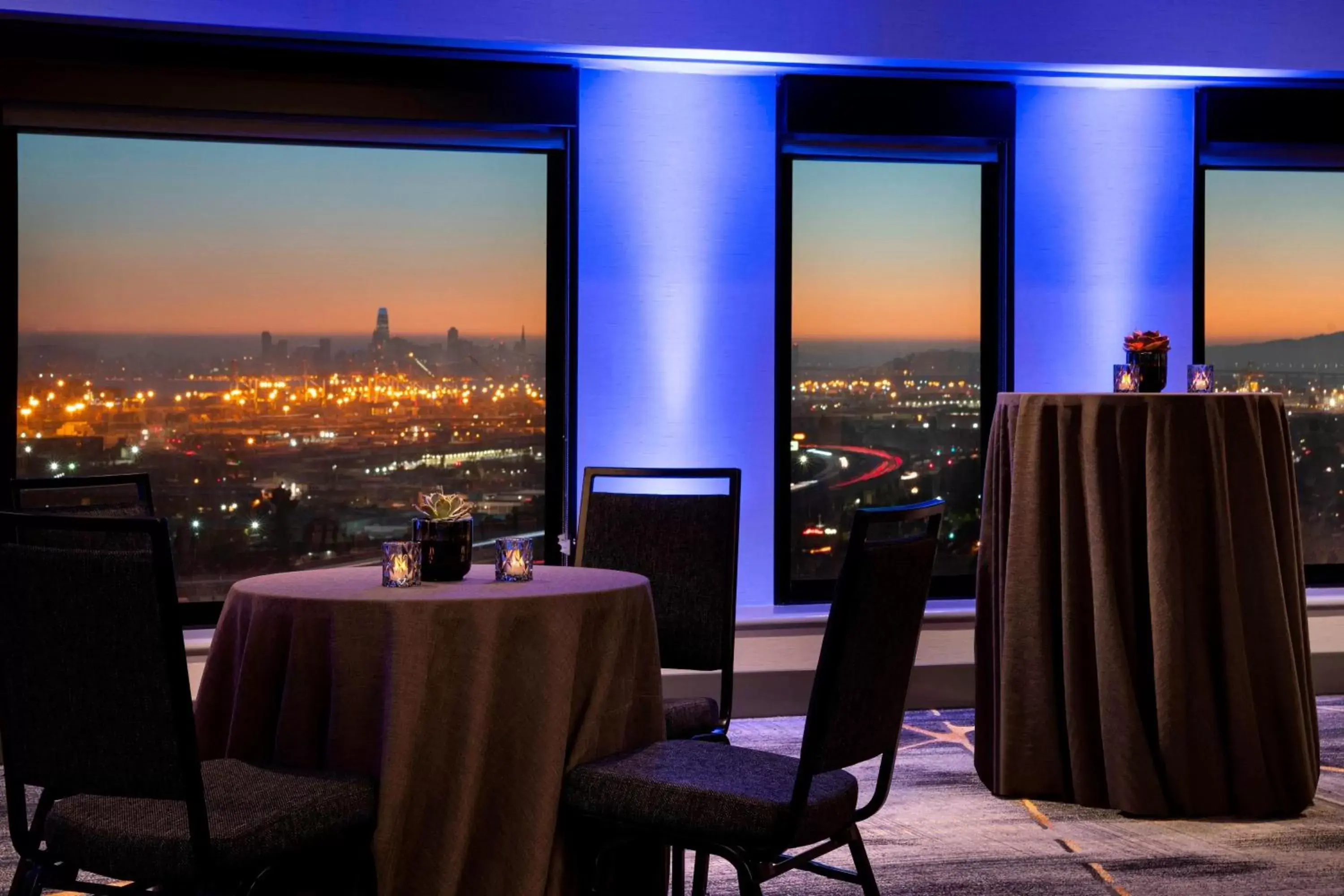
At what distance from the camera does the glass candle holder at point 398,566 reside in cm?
258

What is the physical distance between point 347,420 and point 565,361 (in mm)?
895

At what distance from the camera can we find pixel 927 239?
5.80 meters

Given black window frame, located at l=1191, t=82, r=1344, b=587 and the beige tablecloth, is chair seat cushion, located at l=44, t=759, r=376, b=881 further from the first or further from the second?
black window frame, located at l=1191, t=82, r=1344, b=587

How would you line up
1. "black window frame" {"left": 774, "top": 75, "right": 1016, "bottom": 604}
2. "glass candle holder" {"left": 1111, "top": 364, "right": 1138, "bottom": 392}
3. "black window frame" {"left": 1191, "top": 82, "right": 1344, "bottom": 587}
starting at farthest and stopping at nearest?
1. "black window frame" {"left": 1191, "top": 82, "right": 1344, "bottom": 587}
2. "black window frame" {"left": 774, "top": 75, "right": 1016, "bottom": 604}
3. "glass candle holder" {"left": 1111, "top": 364, "right": 1138, "bottom": 392}

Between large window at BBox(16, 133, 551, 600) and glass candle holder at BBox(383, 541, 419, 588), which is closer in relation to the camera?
glass candle holder at BBox(383, 541, 419, 588)

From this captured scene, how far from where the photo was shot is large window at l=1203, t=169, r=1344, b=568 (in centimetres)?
598

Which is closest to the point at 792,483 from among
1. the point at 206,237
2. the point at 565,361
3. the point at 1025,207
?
the point at 565,361

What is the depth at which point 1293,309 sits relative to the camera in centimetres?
608

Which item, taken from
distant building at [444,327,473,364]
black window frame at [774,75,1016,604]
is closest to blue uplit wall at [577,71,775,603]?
black window frame at [774,75,1016,604]

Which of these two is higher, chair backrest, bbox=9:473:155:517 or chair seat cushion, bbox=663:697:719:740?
chair backrest, bbox=9:473:155:517

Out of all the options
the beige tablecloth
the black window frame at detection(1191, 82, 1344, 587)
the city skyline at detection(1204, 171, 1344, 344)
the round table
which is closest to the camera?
the round table

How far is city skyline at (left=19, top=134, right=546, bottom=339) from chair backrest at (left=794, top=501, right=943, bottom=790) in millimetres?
3289

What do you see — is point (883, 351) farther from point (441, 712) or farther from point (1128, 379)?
point (441, 712)

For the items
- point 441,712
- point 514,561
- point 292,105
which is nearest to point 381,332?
point 292,105
